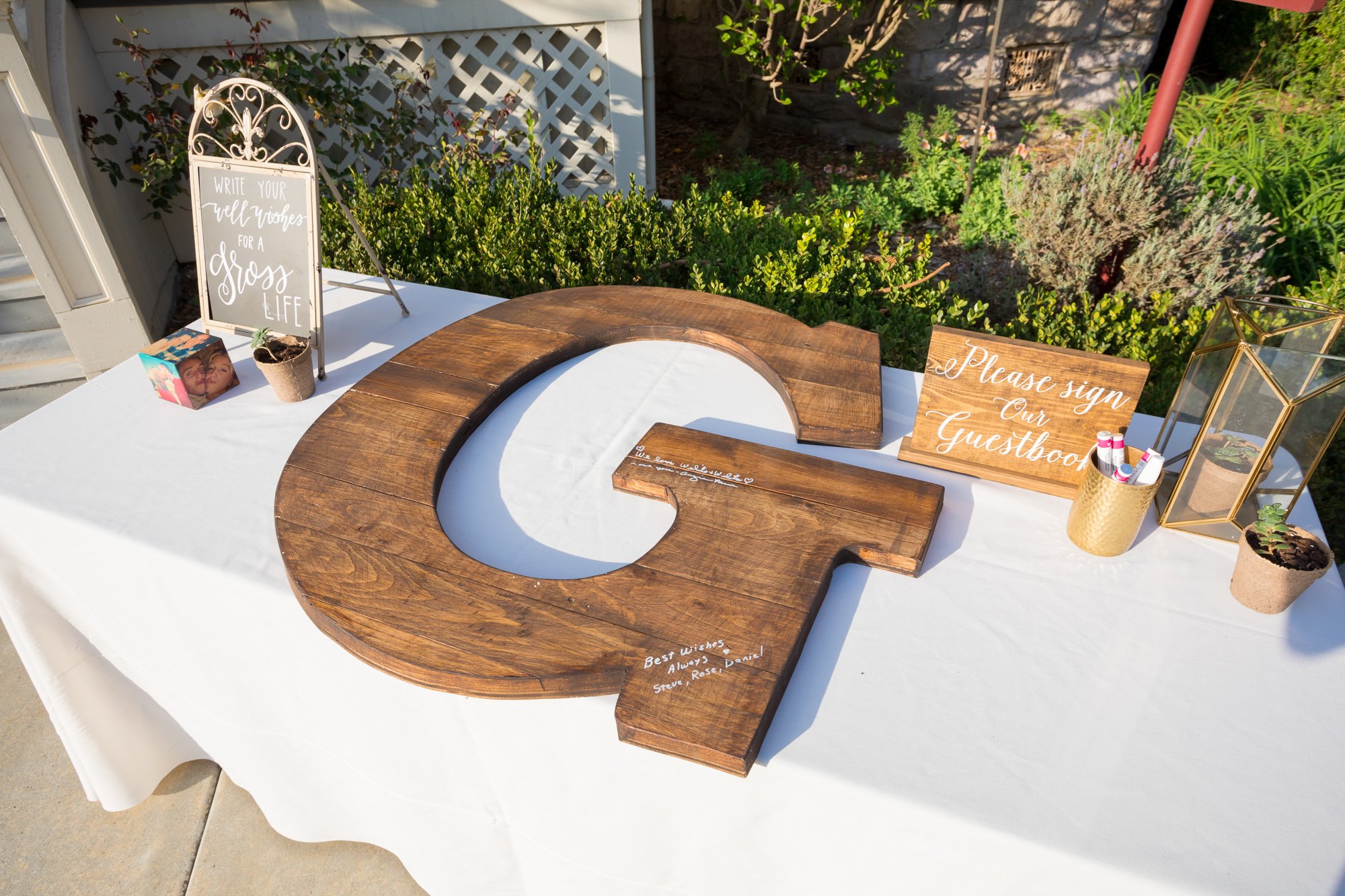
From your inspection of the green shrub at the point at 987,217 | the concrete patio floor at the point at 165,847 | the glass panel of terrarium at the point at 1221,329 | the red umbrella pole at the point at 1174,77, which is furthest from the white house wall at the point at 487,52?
the glass panel of terrarium at the point at 1221,329

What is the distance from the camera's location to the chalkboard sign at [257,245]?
1850 millimetres

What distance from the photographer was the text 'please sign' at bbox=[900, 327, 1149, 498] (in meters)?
1.33

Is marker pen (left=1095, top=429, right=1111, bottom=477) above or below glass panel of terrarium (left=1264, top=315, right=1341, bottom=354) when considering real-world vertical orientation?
below

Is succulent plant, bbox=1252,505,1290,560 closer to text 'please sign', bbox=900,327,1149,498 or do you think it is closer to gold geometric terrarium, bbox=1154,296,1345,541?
gold geometric terrarium, bbox=1154,296,1345,541

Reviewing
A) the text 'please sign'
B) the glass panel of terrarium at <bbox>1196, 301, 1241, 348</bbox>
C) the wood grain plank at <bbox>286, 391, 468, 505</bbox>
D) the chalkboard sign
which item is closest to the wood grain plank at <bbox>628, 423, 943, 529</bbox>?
the text 'please sign'

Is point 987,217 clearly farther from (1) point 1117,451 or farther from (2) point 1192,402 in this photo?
(1) point 1117,451

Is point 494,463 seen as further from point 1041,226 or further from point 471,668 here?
point 1041,226

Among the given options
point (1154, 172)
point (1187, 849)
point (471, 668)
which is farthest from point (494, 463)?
point (1154, 172)

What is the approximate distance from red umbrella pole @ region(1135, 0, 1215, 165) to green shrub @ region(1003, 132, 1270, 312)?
0.07 metres

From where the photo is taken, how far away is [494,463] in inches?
62.2

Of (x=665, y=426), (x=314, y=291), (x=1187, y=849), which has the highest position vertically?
(x=314, y=291)

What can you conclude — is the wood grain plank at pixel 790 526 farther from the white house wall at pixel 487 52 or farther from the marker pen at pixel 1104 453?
the white house wall at pixel 487 52

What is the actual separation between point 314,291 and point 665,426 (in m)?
0.91

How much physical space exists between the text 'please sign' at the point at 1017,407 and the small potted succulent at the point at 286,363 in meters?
1.31
